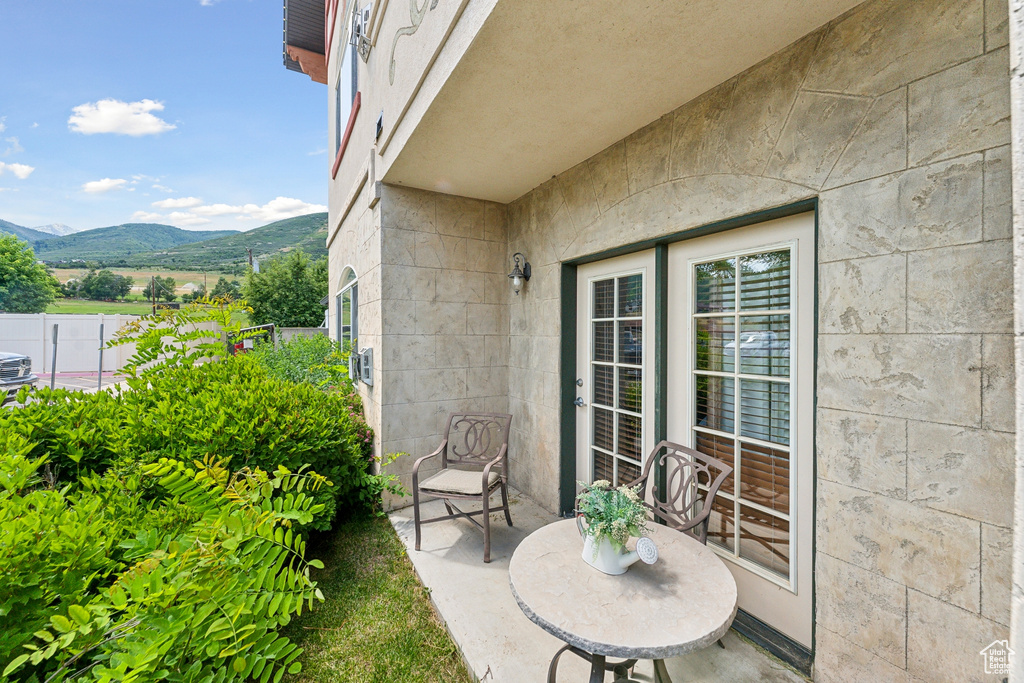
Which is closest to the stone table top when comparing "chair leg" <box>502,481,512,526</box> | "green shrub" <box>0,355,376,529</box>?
"chair leg" <box>502,481,512,526</box>

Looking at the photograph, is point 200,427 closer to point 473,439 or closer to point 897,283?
point 473,439

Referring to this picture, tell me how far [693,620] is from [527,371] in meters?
2.48

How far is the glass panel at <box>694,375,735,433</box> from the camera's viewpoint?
86.1 inches

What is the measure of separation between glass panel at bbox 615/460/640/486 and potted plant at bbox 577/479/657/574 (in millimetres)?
1241

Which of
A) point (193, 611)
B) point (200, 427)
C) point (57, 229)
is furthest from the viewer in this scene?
point (57, 229)

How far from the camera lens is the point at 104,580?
129 centimetres

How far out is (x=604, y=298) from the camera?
3082mm

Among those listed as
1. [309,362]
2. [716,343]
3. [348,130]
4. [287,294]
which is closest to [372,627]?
[716,343]

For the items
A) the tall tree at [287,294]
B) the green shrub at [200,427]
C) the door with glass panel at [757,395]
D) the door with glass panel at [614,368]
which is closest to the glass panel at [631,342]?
the door with glass panel at [614,368]

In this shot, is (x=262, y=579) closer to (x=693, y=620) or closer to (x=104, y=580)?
(x=104, y=580)

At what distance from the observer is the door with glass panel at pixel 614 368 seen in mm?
2693

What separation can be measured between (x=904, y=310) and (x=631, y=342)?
150 centimetres

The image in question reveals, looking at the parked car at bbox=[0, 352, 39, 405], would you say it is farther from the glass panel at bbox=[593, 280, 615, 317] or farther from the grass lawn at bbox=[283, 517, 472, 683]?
the glass panel at bbox=[593, 280, 615, 317]

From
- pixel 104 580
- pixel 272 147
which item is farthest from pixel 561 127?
pixel 272 147
